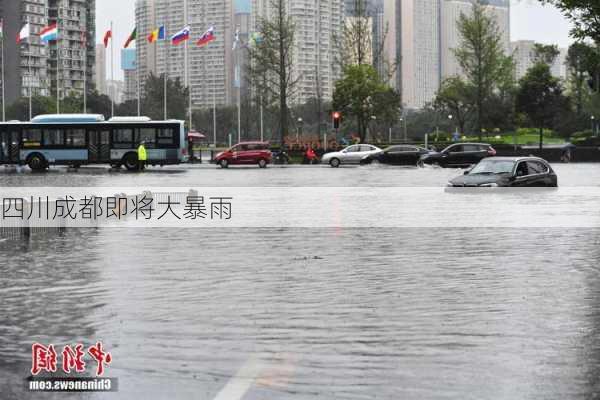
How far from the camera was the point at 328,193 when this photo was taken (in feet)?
105

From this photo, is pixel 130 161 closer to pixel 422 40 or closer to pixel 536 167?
pixel 536 167

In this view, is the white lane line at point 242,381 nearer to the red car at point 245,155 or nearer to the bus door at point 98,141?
the bus door at point 98,141

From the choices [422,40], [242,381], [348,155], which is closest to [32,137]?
[348,155]

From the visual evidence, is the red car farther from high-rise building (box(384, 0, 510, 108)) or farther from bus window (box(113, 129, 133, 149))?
high-rise building (box(384, 0, 510, 108))

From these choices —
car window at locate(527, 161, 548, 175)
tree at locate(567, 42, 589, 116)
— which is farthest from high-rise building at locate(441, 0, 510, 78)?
car window at locate(527, 161, 548, 175)

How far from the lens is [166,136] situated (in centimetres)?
5556

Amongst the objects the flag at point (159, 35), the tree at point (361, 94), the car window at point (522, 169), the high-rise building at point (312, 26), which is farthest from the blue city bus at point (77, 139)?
the high-rise building at point (312, 26)

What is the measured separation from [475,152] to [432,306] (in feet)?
149

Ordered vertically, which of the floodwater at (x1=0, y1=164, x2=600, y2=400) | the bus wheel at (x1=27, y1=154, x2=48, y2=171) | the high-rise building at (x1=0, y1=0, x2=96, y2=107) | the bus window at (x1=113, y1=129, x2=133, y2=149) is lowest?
the floodwater at (x1=0, y1=164, x2=600, y2=400)

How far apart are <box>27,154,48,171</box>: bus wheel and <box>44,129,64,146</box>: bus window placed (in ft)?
2.84

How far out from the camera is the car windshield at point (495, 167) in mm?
31797

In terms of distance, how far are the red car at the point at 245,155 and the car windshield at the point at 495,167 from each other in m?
28.8

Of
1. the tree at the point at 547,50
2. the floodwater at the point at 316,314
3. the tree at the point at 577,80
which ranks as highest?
the tree at the point at 547,50

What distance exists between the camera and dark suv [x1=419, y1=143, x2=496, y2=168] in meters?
54.7
